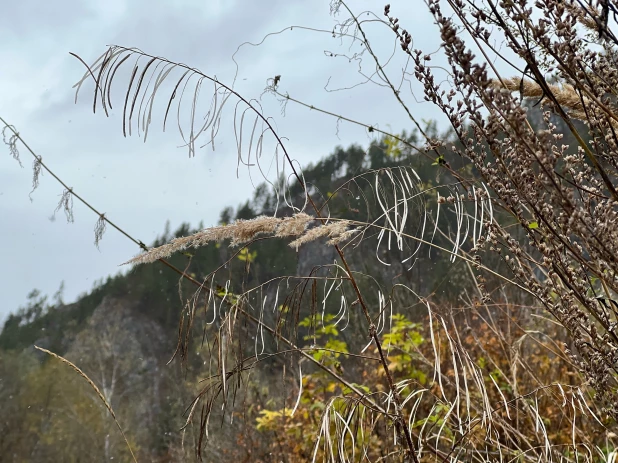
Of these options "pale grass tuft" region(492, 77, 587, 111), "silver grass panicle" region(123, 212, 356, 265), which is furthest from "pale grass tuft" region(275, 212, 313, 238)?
"pale grass tuft" region(492, 77, 587, 111)

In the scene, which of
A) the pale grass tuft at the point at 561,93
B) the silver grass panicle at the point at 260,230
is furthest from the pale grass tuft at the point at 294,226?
the pale grass tuft at the point at 561,93

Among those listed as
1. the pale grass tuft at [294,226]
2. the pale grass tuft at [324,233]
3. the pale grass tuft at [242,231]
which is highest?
the pale grass tuft at [242,231]

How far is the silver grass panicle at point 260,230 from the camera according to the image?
45.9 inches

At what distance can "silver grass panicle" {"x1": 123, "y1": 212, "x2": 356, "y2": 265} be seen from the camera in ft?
3.83

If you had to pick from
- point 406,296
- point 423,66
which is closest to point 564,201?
point 423,66

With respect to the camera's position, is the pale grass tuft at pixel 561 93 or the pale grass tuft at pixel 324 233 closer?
the pale grass tuft at pixel 324 233

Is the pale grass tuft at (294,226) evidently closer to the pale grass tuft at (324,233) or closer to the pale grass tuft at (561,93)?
the pale grass tuft at (324,233)

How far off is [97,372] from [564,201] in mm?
18269

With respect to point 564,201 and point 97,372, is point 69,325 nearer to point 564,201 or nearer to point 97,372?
point 97,372

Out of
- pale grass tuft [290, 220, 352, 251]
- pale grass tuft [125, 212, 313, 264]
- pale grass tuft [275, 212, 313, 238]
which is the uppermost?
pale grass tuft [125, 212, 313, 264]

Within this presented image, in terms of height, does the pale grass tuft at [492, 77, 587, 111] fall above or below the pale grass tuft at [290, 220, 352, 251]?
above

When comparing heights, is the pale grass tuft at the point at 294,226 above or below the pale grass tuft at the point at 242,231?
below

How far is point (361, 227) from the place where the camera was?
1271mm

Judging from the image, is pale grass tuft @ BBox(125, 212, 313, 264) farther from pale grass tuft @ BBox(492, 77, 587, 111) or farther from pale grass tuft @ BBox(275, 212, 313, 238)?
pale grass tuft @ BBox(492, 77, 587, 111)
